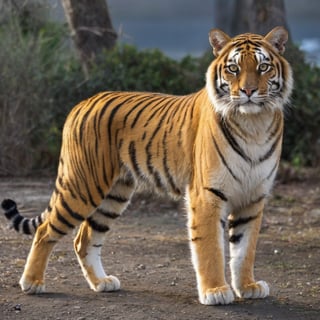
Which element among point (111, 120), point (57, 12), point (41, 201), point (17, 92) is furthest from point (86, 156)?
point (57, 12)

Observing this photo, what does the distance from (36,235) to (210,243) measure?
53.4 inches

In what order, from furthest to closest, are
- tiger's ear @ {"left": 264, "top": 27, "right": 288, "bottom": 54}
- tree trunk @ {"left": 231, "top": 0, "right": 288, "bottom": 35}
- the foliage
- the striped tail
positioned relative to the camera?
1. tree trunk @ {"left": 231, "top": 0, "right": 288, "bottom": 35}
2. the foliage
3. the striped tail
4. tiger's ear @ {"left": 264, "top": 27, "right": 288, "bottom": 54}

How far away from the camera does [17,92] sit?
37.6 feet

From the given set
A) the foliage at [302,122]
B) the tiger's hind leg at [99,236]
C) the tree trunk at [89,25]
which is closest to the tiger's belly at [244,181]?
the tiger's hind leg at [99,236]

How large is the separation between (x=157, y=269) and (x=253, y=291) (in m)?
1.27

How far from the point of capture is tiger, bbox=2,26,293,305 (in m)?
5.96

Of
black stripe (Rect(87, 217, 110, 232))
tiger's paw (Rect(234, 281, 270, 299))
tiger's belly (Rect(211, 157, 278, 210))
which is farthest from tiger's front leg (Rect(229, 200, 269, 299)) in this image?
black stripe (Rect(87, 217, 110, 232))

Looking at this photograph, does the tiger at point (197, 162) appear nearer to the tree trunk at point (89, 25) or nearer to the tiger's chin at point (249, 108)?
the tiger's chin at point (249, 108)

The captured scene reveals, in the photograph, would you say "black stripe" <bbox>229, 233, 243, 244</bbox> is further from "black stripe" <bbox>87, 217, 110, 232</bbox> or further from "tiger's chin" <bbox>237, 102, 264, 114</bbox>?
"black stripe" <bbox>87, 217, 110, 232</bbox>

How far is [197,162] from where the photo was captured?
6.13 meters

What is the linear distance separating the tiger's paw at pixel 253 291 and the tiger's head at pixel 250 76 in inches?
48.6

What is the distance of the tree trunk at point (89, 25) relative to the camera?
12.5m

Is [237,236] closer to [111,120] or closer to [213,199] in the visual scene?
[213,199]

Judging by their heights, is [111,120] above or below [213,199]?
above
